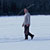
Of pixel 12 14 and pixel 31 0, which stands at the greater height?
pixel 31 0

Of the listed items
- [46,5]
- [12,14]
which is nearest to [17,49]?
[12,14]

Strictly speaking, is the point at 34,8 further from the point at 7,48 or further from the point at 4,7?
the point at 7,48

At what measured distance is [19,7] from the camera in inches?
1064

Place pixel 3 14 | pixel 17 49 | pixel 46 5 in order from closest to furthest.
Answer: pixel 17 49 → pixel 3 14 → pixel 46 5

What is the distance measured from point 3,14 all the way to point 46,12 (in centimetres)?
574

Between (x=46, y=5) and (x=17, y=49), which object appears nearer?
(x=17, y=49)

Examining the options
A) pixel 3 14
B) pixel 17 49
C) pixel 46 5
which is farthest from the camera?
pixel 46 5

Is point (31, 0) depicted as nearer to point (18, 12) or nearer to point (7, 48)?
point (18, 12)

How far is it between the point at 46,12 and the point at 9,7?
4.98 metres

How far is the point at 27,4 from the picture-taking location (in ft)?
88.9

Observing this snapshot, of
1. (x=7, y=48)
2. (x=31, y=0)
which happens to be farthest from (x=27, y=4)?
(x=7, y=48)

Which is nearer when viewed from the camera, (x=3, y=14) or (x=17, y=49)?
(x=17, y=49)

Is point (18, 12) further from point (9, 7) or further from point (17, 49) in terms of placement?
point (17, 49)

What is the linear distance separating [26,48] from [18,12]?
66.8 ft
